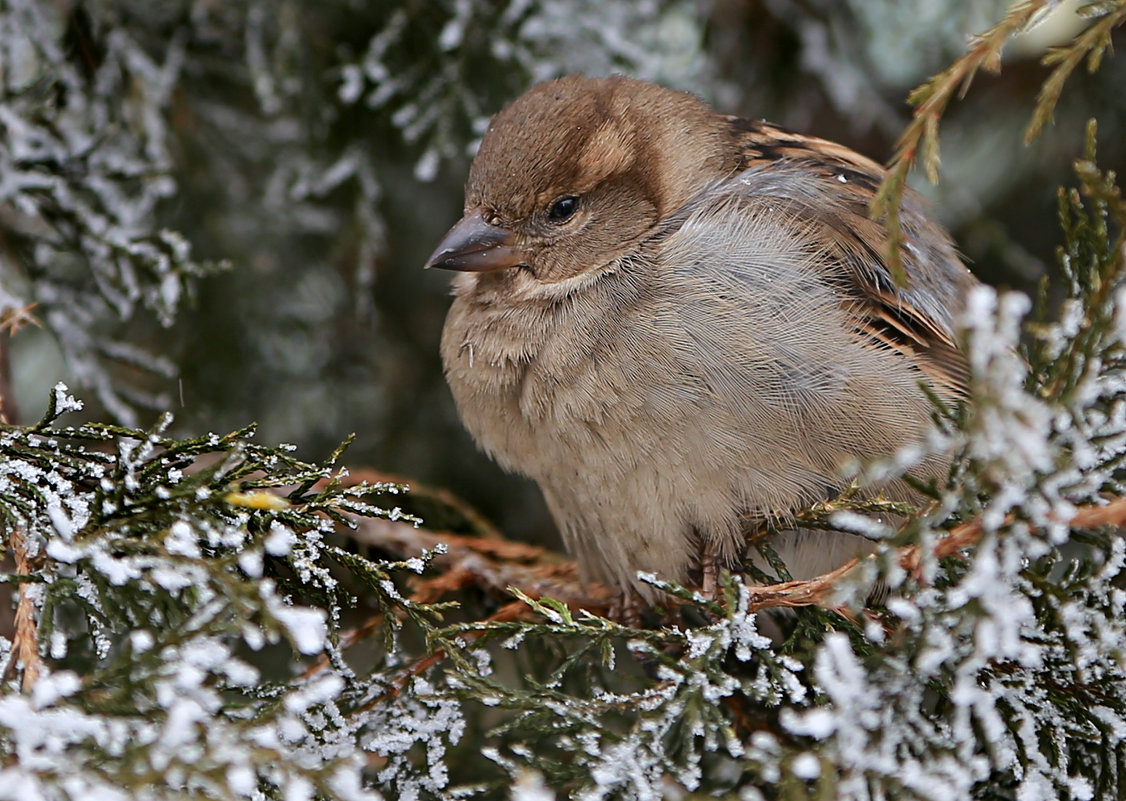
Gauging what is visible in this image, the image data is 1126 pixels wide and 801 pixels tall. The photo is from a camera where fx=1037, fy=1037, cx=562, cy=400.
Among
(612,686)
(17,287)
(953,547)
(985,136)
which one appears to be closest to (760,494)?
(953,547)

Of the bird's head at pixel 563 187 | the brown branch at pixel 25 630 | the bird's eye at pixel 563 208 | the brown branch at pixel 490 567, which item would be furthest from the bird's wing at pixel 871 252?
the brown branch at pixel 25 630

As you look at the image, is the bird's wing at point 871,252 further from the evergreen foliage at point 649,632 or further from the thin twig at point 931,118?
the thin twig at point 931,118

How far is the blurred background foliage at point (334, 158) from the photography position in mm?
2662

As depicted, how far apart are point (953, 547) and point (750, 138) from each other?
5.05ft

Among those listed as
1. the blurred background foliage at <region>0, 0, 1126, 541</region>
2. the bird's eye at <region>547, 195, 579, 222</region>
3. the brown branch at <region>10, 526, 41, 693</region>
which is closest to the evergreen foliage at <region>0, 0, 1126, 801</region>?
the brown branch at <region>10, 526, 41, 693</region>

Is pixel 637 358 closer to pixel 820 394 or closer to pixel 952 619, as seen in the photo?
pixel 820 394

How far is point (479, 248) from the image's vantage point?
2592 mm

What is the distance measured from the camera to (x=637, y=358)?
2.22 m

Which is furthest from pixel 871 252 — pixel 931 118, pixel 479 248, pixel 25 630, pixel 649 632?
pixel 25 630

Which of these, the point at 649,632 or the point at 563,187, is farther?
the point at 563,187

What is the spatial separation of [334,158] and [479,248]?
2.65ft

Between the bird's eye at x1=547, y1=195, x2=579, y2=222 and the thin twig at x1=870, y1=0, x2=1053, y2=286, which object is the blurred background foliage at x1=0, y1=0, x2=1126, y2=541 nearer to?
the bird's eye at x1=547, y1=195, x2=579, y2=222

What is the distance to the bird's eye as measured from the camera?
2617 mm

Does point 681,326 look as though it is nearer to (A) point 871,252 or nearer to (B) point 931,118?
(A) point 871,252
